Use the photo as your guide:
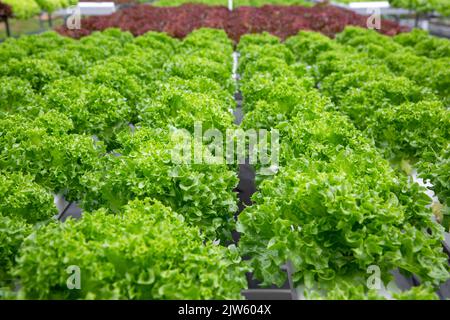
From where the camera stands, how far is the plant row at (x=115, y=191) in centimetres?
300

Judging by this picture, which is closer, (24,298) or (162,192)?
(24,298)

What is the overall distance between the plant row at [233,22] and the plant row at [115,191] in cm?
737

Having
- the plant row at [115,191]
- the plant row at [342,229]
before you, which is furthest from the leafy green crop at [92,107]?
the plant row at [342,229]

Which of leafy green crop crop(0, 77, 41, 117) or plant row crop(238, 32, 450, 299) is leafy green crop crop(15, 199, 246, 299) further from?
leafy green crop crop(0, 77, 41, 117)

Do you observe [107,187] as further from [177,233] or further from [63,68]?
[63,68]

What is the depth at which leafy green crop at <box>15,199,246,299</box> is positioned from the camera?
2.93m

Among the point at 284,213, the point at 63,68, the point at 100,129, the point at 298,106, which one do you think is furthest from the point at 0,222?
the point at 63,68

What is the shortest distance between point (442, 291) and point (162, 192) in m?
2.77

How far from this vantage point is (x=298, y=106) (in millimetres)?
6133

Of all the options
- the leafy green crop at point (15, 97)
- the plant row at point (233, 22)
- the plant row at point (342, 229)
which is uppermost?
the plant row at point (233, 22)

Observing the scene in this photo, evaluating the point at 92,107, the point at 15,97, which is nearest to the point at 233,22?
the point at 15,97

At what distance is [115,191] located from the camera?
14.3 ft

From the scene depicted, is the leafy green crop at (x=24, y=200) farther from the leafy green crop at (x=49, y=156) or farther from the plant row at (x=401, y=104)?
the plant row at (x=401, y=104)

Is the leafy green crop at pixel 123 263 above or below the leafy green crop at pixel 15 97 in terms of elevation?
below
